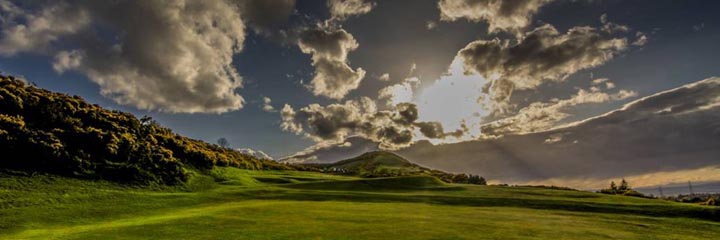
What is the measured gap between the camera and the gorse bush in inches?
2114

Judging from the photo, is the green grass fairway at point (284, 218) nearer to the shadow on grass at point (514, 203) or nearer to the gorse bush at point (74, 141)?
the shadow on grass at point (514, 203)

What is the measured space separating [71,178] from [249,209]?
2776cm

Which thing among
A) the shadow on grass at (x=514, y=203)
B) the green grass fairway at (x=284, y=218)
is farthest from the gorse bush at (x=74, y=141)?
the shadow on grass at (x=514, y=203)

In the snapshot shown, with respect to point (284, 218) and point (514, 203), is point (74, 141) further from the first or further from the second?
point (514, 203)

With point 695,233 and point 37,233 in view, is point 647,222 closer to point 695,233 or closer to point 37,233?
point 695,233

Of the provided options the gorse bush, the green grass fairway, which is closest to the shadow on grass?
the green grass fairway

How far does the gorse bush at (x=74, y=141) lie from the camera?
5369cm

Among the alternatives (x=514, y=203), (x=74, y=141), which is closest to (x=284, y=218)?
(x=514, y=203)

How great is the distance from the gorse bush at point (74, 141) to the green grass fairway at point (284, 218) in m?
4.21

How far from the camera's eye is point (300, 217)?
37156mm

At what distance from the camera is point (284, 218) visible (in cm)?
3631

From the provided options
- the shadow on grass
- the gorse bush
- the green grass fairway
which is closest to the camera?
the green grass fairway

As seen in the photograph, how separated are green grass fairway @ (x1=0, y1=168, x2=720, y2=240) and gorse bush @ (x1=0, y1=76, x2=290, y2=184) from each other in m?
4.21

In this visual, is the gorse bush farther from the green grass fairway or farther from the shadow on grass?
the shadow on grass
